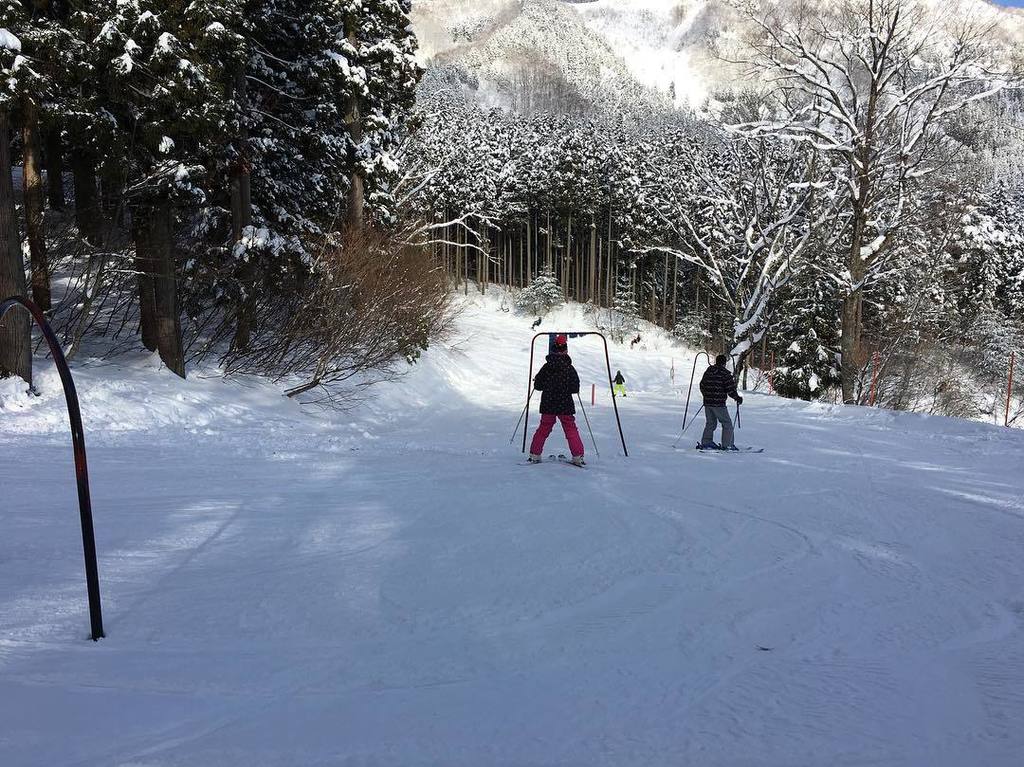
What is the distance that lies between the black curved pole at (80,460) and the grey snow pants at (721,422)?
33.0ft

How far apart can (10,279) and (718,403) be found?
1194 centimetres

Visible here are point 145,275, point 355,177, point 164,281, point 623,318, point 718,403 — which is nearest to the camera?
point 718,403

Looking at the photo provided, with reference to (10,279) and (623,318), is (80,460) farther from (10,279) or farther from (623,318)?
(623,318)

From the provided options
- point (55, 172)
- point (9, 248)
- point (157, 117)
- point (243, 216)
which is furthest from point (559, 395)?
point (55, 172)

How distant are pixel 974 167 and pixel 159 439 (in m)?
23.2

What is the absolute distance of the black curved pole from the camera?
12.5 ft

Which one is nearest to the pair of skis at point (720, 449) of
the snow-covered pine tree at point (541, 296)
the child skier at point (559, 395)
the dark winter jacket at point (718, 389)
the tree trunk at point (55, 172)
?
the dark winter jacket at point (718, 389)

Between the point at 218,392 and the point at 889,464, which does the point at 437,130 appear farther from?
the point at 889,464

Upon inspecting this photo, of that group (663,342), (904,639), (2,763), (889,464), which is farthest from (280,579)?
(663,342)

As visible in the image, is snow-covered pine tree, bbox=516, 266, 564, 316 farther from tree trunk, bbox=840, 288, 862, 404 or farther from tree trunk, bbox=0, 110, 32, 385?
tree trunk, bbox=0, 110, 32, 385

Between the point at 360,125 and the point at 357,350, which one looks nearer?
the point at 357,350

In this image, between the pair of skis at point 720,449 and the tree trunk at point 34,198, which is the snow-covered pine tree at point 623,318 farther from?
the tree trunk at point 34,198

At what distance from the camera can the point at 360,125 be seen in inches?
800

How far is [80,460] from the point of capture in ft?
12.9
